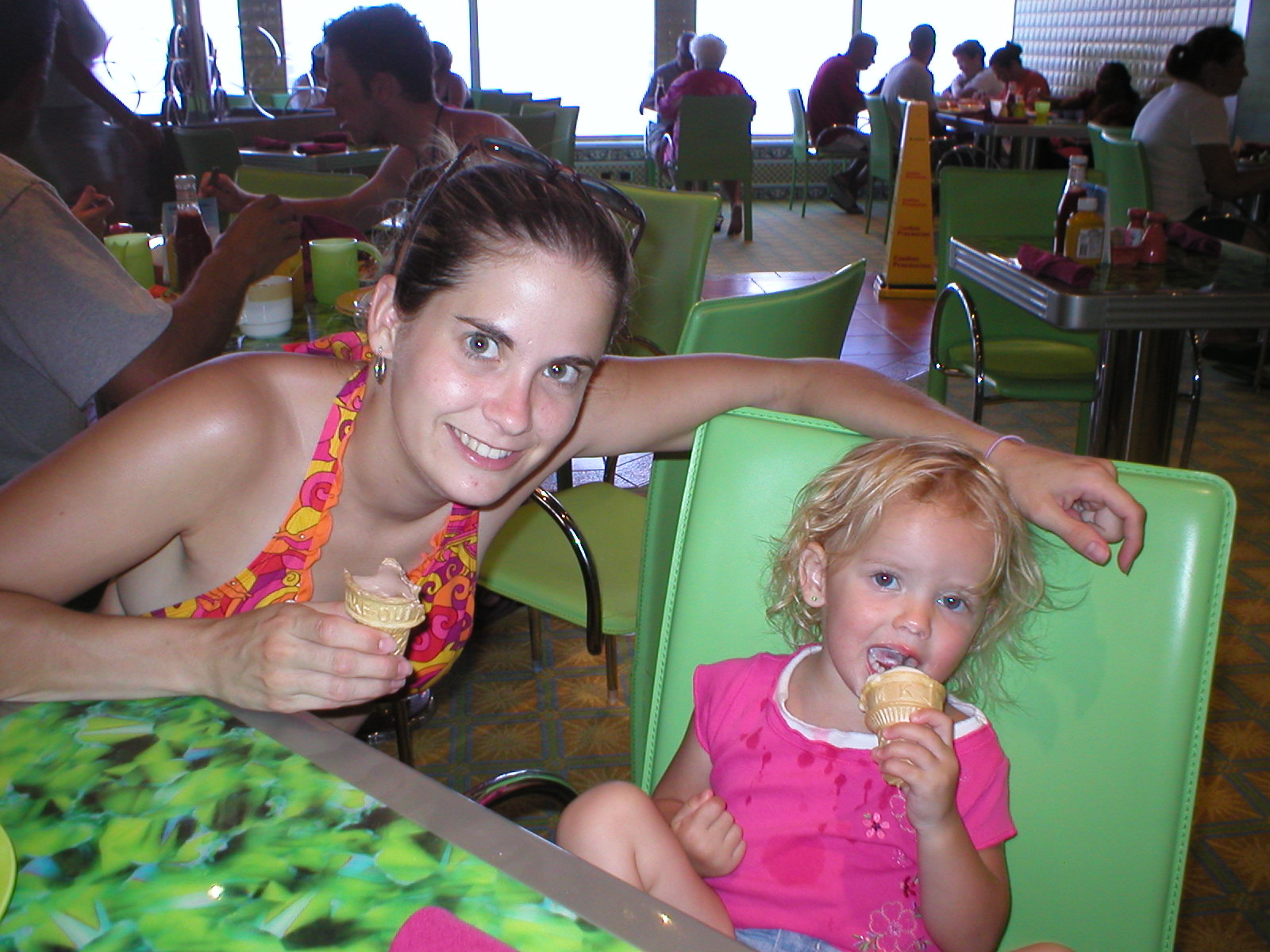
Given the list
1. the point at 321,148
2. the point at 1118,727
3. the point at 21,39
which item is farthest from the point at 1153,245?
the point at 321,148

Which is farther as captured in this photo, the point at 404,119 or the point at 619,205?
the point at 404,119

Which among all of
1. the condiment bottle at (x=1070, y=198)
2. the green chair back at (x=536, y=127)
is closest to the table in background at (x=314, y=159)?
the green chair back at (x=536, y=127)

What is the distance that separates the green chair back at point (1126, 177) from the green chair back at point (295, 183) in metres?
3.27

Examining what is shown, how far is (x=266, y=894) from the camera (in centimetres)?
71

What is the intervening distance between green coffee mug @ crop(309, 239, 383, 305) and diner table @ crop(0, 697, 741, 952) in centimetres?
175

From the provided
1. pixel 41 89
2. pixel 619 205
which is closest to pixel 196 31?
pixel 41 89

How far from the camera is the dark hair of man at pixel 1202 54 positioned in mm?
5285

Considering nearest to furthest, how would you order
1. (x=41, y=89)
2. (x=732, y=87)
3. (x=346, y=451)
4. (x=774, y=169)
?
1. (x=346, y=451)
2. (x=41, y=89)
3. (x=732, y=87)
4. (x=774, y=169)

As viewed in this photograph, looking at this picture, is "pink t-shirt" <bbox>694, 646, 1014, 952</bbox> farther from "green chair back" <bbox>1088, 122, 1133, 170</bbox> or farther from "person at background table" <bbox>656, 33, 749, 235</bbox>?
"person at background table" <bbox>656, 33, 749, 235</bbox>

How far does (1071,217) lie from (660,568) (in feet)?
6.57

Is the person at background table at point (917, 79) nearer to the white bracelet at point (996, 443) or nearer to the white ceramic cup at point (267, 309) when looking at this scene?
the white ceramic cup at point (267, 309)

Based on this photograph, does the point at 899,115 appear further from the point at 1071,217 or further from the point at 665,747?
the point at 665,747

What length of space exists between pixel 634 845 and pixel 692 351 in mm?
902

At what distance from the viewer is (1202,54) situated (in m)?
5.29
